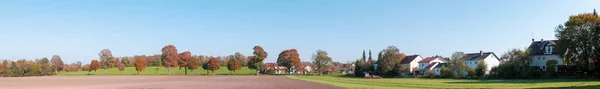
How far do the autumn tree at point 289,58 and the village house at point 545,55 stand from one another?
5420cm

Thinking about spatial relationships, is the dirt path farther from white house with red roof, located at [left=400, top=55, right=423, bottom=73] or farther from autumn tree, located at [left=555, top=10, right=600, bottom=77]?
white house with red roof, located at [left=400, top=55, right=423, bottom=73]

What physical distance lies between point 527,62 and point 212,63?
72.7 meters

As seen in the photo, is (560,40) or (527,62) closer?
(560,40)

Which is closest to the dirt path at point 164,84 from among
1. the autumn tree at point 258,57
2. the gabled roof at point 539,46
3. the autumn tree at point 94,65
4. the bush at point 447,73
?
the bush at point 447,73

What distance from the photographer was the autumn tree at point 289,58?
108m

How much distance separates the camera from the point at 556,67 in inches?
2447

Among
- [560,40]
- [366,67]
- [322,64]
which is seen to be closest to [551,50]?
[560,40]

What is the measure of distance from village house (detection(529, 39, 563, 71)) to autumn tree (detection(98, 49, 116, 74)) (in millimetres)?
102325

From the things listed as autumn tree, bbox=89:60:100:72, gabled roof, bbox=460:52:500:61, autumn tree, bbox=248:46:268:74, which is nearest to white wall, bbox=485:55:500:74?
gabled roof, bbox=460:52:500:61

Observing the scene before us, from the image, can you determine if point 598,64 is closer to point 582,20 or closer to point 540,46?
point 582,20

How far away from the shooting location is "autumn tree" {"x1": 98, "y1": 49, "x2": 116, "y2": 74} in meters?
118

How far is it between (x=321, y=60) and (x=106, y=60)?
6013 centimetres

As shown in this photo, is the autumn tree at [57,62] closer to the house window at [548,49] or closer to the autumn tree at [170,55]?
the autumn tree at [170,55]

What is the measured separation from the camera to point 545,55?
227 ft
